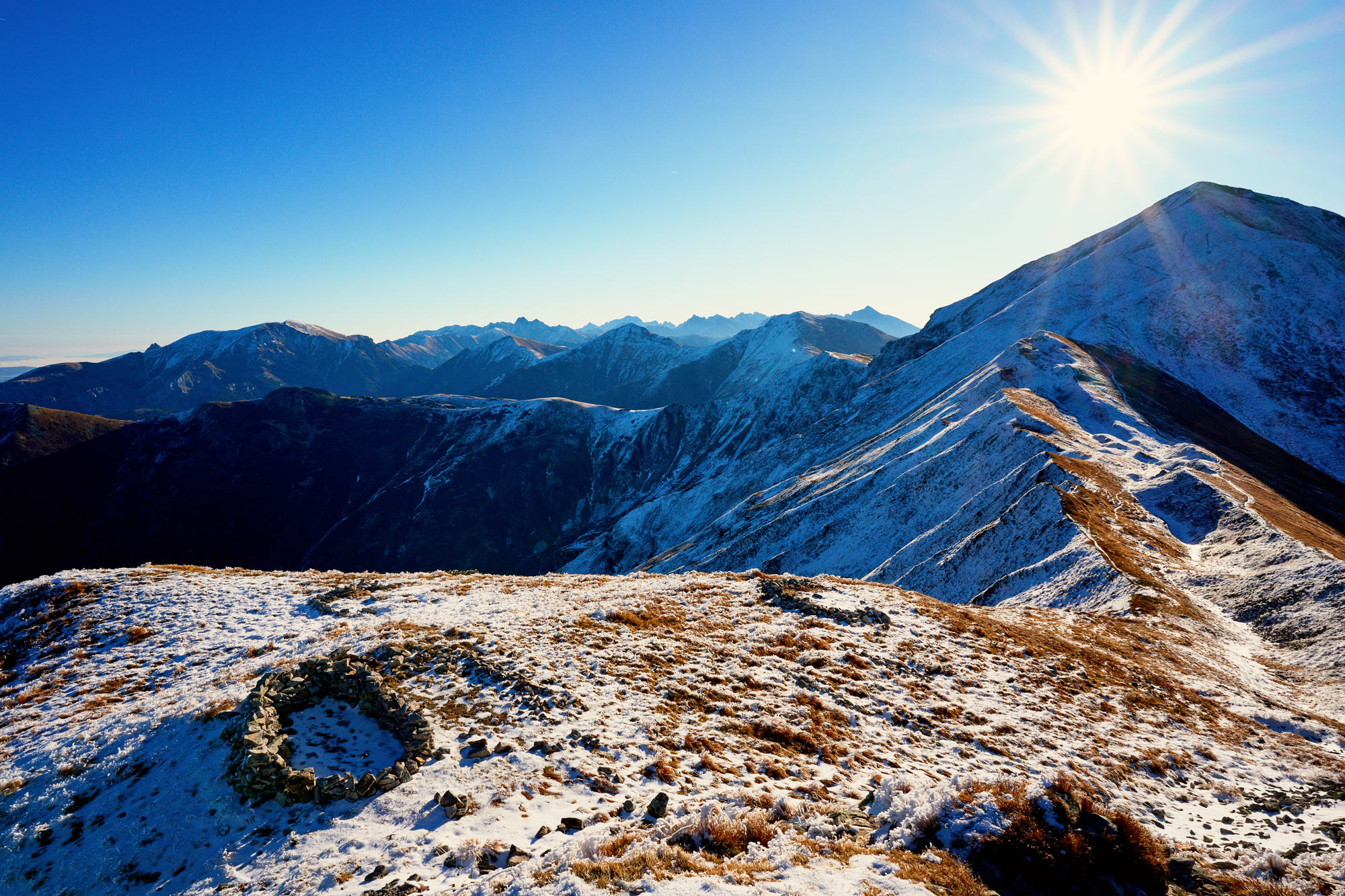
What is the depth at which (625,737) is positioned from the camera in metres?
13.0

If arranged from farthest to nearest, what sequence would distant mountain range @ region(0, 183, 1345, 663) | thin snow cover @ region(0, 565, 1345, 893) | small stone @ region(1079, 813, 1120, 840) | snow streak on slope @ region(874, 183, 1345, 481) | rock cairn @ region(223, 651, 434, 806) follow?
snow streak on slope @ region(874, 183, 1345, 481) < distant mountain range @ region(0, 183, 1345, 663) < rock cairn @ region(223, 651, 434, 806) < small stone @ region(1079, 813, 1120, 840) < thin snow cover @ region(0, 565, 1345, 893)

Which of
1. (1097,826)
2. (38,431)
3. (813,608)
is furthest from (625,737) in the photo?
(38,431)

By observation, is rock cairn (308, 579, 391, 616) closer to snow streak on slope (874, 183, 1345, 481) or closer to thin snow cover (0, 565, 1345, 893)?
thin snow cover (0, 565, 1345, 893)

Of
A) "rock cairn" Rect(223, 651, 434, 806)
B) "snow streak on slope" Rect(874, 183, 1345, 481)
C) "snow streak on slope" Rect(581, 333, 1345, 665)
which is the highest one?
"snow streak on slope" Rect(874, 183, 1345, 481)

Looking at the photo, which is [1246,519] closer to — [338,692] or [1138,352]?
[338,692]

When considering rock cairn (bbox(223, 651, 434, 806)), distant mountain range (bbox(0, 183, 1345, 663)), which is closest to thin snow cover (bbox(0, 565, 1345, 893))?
rock cairn (bbox(223, 651, 434, 806))

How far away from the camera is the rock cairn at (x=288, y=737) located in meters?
9.85

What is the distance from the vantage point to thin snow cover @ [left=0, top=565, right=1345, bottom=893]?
28.6 ft

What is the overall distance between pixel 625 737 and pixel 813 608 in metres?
13.5

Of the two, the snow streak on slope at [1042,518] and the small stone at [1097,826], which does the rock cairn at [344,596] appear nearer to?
the small stone at [1097,826]

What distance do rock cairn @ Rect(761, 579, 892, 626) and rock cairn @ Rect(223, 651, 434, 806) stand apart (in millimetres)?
16952

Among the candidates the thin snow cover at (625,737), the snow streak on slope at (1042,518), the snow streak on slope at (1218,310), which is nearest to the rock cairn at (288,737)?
the thin snow cover at (625,737)

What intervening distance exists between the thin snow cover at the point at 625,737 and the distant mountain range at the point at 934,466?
56.2ft

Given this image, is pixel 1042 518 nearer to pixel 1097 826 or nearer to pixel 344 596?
pixel 1097 826
